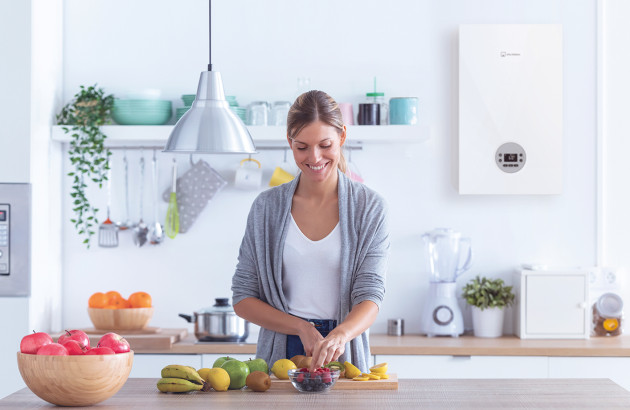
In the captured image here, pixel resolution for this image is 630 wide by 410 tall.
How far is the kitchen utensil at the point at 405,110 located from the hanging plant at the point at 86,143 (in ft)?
4.22

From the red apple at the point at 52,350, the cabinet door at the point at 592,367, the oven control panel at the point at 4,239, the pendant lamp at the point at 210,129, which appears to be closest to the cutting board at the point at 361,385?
the red apple at the point at 52,350

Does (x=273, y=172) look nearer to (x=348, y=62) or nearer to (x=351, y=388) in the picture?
(x=348, y=62)

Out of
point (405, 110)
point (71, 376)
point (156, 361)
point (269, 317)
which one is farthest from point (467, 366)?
point (71, 376)

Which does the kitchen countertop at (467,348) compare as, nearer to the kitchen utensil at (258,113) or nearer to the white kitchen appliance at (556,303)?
the white kitchen appliance at (556,303)

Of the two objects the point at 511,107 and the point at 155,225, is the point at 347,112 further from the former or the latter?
the point at 155,225

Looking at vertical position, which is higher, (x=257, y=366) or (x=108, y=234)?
(x=108, y=234)

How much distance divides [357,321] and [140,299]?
5.67 feet

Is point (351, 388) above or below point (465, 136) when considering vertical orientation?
below

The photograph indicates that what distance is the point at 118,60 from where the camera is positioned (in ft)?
13.2

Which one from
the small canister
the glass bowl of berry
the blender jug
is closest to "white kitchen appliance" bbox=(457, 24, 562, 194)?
the blender jug

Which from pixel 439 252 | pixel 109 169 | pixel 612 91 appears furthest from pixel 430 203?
pixel 109 169

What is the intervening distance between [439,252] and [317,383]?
1913 millimetres

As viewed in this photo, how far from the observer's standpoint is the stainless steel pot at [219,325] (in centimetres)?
358

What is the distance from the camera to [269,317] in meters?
2.38
